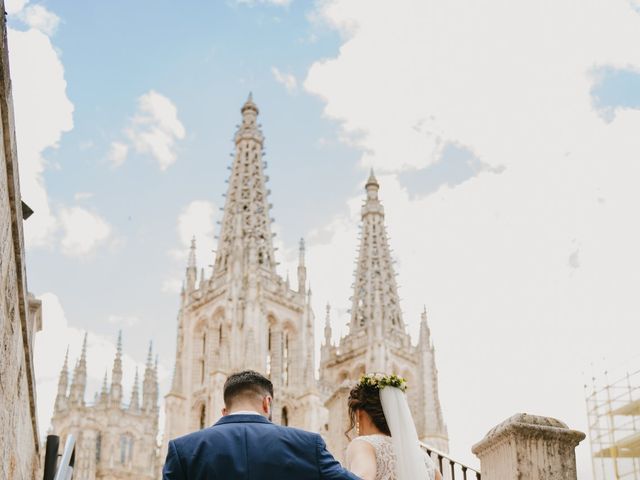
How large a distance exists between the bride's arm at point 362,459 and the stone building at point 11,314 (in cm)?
232

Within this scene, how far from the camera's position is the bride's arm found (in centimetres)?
427

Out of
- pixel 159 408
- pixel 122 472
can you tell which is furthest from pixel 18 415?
pixel 159 408

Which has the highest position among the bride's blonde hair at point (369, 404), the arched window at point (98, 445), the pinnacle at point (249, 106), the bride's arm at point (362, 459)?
the pinnacle at point (249, 106)

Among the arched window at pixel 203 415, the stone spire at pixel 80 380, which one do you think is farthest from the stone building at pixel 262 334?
the stone spire at pixel 80 380

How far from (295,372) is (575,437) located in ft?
140

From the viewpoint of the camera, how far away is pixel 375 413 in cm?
468

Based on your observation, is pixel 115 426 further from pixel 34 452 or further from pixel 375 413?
pixel 375 413

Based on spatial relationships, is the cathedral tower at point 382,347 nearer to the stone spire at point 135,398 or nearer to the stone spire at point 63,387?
the stone spire at point 135,398

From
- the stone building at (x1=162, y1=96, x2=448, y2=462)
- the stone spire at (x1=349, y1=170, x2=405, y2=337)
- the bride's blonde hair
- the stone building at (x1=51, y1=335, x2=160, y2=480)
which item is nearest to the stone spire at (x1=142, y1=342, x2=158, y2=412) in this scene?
the stone building at (x1=51, y1=335, x2=160, y2=480)

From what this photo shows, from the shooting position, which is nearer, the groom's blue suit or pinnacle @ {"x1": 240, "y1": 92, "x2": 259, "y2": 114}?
the groom's blue suit

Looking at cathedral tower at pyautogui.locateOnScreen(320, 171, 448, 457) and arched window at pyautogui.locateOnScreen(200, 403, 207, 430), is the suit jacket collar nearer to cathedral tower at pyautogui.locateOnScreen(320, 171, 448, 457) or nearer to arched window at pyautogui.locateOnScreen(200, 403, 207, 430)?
arched window at pyautogui.locateOnScreen(200, 403, 207, 430)

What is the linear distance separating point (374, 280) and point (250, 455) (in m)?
57.0

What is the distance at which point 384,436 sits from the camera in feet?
15.0

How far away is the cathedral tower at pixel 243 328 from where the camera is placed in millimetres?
45281
